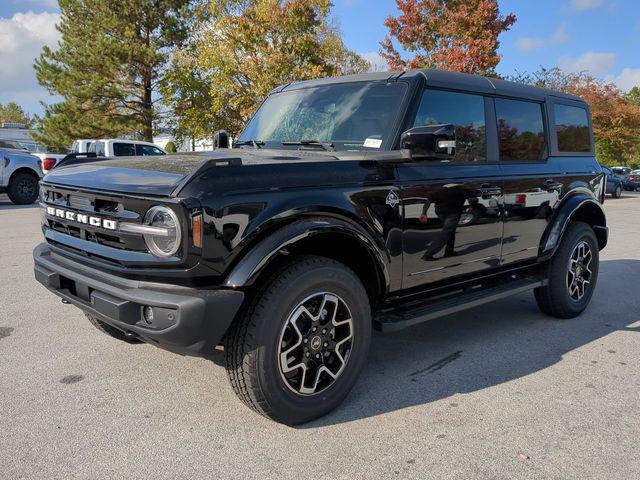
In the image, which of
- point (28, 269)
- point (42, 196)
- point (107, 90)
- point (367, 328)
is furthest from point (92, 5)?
point (367, 328)

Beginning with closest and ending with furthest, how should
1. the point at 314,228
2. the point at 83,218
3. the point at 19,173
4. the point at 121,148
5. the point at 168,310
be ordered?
the point at 168,310
the point at 314,228
the point at 83,218
the point at 19,173
the point at 121,148

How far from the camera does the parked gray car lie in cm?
1382

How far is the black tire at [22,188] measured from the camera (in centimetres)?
1420

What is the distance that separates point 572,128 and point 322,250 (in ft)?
10.8

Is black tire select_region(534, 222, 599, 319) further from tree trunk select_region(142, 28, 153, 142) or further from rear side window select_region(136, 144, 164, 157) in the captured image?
tree trunk select_region(142, 28, 153, 142)

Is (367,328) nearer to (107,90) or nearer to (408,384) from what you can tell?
(408,384)

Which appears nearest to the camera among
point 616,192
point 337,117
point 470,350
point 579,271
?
point 337,117

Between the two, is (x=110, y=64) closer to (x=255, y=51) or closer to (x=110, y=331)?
(x=255, y=51)

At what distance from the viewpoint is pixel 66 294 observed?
3020 mm

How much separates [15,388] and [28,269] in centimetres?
367

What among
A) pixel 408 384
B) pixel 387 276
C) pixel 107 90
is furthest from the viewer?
pixel 107 90

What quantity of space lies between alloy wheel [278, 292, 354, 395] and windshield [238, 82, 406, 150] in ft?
3.75

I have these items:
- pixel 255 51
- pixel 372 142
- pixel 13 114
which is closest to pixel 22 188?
pixel 255 51

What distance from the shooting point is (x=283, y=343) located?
2.82 metres
